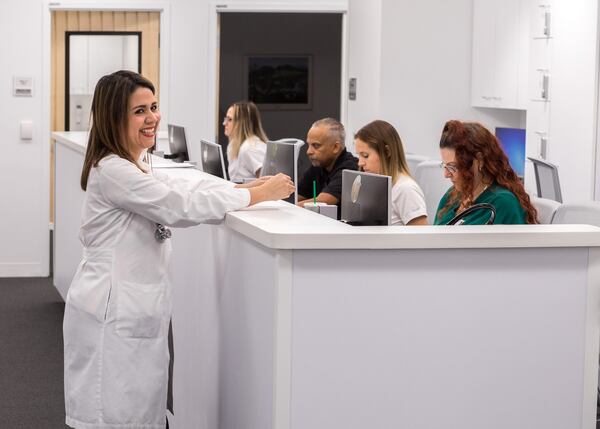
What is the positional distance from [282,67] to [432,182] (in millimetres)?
8091

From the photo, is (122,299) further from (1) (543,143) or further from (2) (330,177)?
(1) (543,143)

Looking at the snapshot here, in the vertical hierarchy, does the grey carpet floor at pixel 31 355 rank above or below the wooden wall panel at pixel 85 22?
below

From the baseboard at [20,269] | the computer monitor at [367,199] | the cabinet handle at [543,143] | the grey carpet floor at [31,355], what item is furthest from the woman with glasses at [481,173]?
the baseboard at [20,269]

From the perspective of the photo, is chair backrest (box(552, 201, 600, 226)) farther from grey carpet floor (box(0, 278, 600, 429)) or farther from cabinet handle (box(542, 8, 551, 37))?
cabinet handle (box(542, 8, 551, 37))

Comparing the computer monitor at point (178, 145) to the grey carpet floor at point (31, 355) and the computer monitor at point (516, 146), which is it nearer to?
the grey carpet floor at point (31, 355)

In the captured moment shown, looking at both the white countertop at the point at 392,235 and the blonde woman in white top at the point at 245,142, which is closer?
the white countertop at the point at 392,235

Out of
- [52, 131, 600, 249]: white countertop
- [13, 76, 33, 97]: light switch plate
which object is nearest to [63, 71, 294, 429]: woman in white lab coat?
[52, 131, 600, 249]: white countertop

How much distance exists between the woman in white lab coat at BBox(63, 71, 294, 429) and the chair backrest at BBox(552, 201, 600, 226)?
1.50 metres

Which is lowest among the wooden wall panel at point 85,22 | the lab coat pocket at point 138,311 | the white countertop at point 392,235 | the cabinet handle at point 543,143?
the lab coat pocket at point 138,311

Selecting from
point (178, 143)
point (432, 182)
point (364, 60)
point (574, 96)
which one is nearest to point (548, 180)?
point (432, 182)

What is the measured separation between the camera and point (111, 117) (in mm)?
2953

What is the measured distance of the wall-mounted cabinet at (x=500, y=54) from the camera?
7785 millimetres

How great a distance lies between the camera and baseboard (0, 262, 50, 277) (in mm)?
8711

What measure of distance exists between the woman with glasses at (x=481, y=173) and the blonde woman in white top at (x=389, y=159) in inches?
23.2
